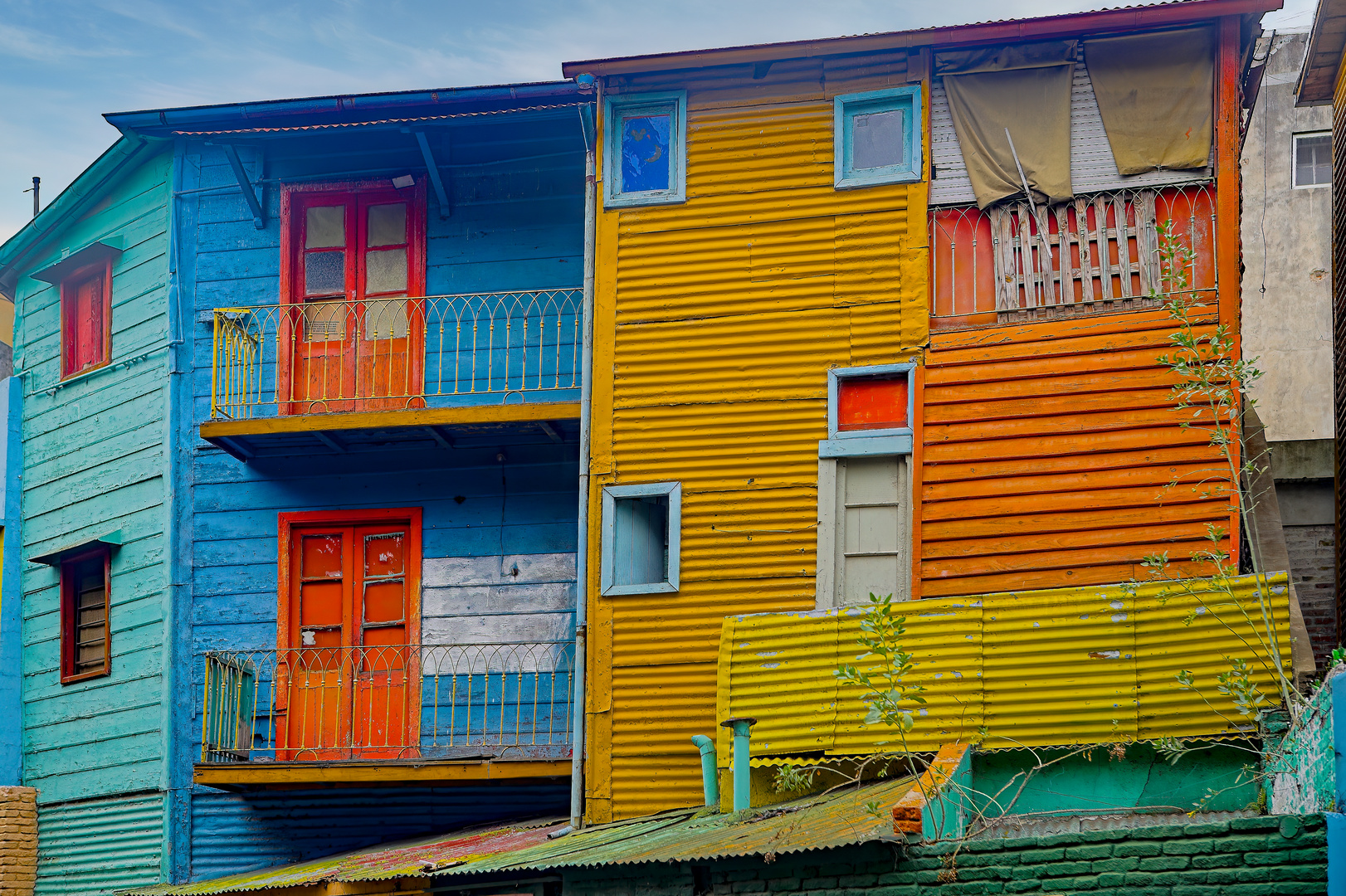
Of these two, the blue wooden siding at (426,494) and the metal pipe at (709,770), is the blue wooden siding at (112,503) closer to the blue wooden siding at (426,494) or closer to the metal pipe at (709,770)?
the blue wooden siding at (426,494)

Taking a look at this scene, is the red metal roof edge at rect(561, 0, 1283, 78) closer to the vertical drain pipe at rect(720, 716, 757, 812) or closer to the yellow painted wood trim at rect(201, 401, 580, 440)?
the yellow painted wood trim at rect(201, 401, 580, 440)

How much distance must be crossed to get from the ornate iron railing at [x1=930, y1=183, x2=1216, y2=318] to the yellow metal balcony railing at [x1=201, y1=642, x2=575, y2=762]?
488cm

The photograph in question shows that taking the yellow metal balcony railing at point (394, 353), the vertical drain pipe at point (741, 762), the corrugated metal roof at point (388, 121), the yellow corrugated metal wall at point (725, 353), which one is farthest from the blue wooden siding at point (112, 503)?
the vertical drain pipe at point (741, 762)

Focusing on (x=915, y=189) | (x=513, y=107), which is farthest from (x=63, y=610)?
(x=915, y=189)

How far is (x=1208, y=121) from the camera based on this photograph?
499 inches

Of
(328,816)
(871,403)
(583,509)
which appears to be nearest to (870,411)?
(871,403)

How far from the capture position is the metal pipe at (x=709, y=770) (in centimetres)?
1196

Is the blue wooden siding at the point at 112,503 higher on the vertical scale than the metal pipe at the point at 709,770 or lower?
higher

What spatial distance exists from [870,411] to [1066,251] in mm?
2120

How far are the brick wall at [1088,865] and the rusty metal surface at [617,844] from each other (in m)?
0.22

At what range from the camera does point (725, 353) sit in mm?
13336

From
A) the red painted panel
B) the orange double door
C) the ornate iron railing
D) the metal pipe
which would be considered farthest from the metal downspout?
the ornate iron railing

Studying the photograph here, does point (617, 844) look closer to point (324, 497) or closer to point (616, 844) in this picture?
point (616, 844)

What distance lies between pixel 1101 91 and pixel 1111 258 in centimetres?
149
